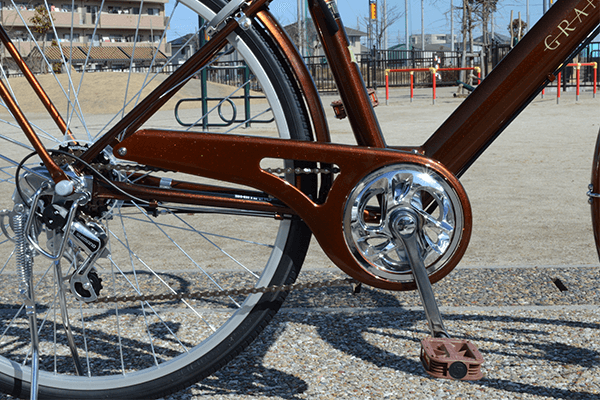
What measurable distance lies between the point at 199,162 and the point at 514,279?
1946 mm

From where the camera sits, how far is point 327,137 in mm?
1830

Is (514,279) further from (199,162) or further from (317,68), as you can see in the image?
(317,68)

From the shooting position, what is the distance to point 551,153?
303 inches

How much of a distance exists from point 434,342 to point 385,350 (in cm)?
67

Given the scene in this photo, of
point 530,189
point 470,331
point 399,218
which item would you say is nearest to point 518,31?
point 530,189

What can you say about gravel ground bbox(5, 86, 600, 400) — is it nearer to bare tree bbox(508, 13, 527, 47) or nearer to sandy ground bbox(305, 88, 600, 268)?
sandy ground bbox(305, 88, 600, 268)

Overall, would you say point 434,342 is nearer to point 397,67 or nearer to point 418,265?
point 418,265

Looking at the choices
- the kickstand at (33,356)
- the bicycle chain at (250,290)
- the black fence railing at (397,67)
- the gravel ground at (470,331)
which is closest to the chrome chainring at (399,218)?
the bicycle chain at (250,290)

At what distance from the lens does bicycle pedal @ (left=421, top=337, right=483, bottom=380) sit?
5.49 feet

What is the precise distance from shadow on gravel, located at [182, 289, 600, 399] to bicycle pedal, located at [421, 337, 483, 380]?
47 centimetres

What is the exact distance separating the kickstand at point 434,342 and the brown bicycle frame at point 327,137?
0.11 meters

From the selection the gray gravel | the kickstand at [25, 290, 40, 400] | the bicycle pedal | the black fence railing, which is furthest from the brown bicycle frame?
the black fence railing

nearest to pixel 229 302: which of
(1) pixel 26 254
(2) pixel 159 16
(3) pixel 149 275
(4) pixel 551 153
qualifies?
(3) pixel 149 275

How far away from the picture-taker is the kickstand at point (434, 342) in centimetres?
167
